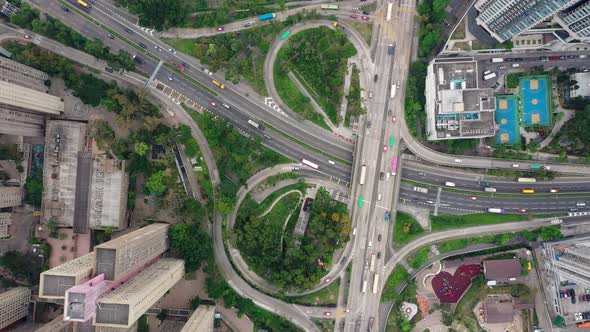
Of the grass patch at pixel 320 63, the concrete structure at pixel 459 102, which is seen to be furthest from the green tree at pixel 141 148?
the concrete structure at pixel 459 102

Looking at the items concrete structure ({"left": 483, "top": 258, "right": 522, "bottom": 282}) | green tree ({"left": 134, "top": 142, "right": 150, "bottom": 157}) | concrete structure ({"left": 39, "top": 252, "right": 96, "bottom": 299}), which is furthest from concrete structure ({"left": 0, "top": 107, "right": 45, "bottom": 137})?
concrete structure ({"left": 483, "top": 258, "right": 522, "bottom": 282})

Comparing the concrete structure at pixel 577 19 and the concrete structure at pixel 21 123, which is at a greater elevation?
the concrete structure at pixel 577 19

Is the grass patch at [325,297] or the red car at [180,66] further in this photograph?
the grass patch at [325,297]

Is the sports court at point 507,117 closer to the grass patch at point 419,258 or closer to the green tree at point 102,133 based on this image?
the grass patch at point 419,258

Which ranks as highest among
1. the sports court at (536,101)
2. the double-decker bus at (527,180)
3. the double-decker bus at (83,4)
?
the double-decker bus at (83,4)

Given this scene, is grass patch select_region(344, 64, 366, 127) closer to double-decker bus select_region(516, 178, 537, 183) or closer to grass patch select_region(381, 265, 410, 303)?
grass patch select_region(381, 265, 410, 303)

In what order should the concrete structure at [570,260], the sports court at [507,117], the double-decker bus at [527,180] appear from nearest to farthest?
the concrete structure at [570,260], the double-decker bus at [527,180], the sports court at [507,117]
